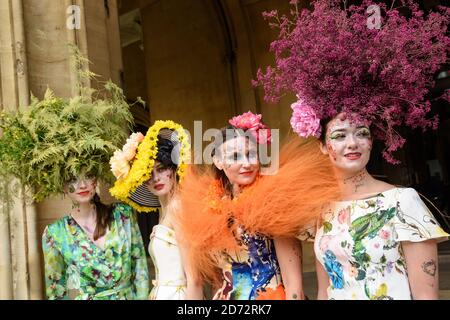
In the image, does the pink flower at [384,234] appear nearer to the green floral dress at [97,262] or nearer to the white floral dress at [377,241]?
the white floral dress at [377,241]

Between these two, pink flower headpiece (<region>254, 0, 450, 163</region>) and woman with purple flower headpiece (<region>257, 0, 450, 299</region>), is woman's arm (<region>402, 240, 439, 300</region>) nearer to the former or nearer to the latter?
woman with purple flower headpiece (<region>257, 0, 450, 299</region>)

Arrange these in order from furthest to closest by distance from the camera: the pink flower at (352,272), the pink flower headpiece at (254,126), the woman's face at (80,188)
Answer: the woman's face at (80,188) → the pink flower headpiece at (254,126) → the pink flower at (352,272)

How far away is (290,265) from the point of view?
225 centimetres

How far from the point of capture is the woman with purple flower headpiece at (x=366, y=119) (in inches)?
78.2

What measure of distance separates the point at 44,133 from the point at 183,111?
721cm

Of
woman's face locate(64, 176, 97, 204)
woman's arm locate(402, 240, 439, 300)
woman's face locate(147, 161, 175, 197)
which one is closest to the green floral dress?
woman's face locate(64, 176, 97, 204)

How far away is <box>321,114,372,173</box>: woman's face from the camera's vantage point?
2.11m

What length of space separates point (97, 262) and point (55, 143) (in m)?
0.63

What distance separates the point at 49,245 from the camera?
2773 millimetres

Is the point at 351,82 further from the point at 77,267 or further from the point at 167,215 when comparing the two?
the point at 77,267

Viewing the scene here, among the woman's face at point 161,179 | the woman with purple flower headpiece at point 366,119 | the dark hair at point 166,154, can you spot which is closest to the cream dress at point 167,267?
the woman's face at point 161,179

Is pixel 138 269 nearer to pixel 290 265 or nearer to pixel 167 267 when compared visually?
pixel 167 267

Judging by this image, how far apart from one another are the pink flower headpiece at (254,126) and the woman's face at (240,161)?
0.15 feet

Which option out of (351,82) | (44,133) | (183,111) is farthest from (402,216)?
(183,111)
